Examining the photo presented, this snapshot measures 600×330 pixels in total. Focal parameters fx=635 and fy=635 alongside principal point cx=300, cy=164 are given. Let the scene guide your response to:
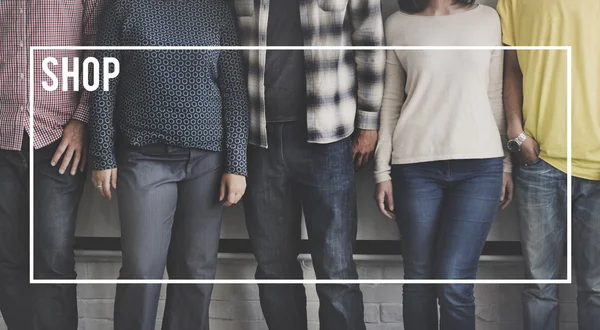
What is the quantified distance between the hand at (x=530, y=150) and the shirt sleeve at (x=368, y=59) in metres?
0.48

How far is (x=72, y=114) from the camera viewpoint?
2064mm

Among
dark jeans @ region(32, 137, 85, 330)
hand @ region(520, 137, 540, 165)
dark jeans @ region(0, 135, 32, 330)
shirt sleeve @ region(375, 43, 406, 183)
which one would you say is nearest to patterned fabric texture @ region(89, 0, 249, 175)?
dark jeans @ region(32, 137, 85, 330)

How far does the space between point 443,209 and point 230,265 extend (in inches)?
31.6

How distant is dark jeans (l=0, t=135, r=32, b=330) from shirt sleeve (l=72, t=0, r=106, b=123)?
0.21 meters

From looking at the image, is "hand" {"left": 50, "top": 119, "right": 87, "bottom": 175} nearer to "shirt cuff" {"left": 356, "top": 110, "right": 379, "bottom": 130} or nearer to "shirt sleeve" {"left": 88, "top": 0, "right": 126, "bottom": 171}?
"shirt sleeve" {"left": 88, "top": 0, "right": 126, "bottom": 171}

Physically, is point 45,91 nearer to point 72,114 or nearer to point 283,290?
point 72,114

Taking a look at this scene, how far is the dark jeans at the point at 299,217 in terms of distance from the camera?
198 centimetres

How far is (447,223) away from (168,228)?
2.83 feet

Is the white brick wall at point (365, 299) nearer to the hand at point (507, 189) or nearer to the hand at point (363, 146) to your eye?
the hand at point (507, 189)

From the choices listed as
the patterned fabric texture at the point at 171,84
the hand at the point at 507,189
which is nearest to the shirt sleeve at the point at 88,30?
the patterned fabric texture at the point at 171,84

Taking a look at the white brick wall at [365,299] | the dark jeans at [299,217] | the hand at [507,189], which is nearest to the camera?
the dark jeans at [299,217]

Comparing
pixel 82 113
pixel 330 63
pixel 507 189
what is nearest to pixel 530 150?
pixel 507 189

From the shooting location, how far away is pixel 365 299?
2303 millimetres

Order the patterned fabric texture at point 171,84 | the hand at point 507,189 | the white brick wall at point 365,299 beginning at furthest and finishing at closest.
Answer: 1. the white brick wall at point 365,299
2. the hand at point 507,189
3. the patterned fabric texture at point 171,84
